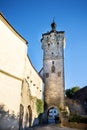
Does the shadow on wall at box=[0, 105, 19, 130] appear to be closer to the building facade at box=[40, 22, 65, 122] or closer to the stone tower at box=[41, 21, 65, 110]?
the building facade at box=[40, 22, 65, 122]

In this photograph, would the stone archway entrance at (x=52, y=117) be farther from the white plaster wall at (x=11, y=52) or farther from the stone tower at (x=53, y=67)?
the white plaster wall at (x=11, y=52)

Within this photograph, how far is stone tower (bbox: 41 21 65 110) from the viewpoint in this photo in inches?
951

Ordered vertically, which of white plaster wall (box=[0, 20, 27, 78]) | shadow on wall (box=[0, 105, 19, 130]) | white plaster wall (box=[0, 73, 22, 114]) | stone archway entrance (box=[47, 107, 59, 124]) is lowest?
stone archway entrance (box=[47, 107, 59, 124])

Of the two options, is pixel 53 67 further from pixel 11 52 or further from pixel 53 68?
pixel 11 52

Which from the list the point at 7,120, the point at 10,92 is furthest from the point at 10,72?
the point at 7,120

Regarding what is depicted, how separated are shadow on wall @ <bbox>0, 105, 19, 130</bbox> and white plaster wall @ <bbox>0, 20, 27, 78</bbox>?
7.46 ft

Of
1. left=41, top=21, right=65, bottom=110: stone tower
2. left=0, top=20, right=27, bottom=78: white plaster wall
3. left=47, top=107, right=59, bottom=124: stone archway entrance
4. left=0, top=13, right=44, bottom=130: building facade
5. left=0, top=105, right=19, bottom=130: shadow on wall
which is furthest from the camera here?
left=41, top=21, right=65, bottom=110: stone tower

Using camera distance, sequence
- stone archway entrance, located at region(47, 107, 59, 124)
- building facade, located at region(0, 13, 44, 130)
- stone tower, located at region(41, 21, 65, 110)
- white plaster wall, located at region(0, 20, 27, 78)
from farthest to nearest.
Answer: stone tower, located at region(41, 21, 65, 110) → stone archway entrance, located at region(47, 107, 59, 124) → white plaster wall, located at region(0, 20, 27, 78) → building facade, located at region(0, 13, 44, 130)

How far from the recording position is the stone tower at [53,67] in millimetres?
24147

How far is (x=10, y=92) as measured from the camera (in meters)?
8.49

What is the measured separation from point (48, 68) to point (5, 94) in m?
18.2

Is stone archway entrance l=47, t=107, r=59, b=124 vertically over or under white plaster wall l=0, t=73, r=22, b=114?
under

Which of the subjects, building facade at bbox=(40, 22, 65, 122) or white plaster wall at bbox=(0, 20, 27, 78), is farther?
building facade at bbox=(40, 22, 65, 122)

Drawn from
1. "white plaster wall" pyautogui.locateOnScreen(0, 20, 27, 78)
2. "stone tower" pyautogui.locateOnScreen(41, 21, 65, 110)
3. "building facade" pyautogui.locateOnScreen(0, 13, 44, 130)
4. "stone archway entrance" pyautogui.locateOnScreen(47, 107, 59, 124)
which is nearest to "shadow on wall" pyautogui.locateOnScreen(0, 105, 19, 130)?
"building facade" pyautogui.locateOnScreen(0, 13, 44, 130)
